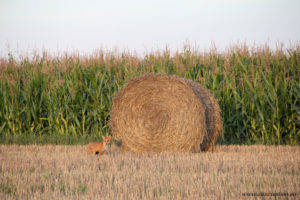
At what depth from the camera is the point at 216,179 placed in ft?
18.8

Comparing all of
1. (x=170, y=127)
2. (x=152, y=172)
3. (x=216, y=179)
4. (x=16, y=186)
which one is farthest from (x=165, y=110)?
(x=16, y=186)

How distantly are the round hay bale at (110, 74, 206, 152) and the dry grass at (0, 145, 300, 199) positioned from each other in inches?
23.5

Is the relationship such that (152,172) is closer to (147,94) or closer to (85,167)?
(85,167)

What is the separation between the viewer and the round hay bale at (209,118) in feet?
28.5

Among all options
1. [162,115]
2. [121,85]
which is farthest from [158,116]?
[121,85]

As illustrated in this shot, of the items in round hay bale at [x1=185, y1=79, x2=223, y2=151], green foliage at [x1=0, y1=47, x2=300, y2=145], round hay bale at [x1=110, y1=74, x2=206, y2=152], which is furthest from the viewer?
green foliage at [x1=0, y1=47, x2=300, y2=145]

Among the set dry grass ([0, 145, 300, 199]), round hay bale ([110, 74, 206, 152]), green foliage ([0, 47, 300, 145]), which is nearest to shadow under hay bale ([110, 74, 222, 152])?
round hay bale ([110, 74, 206, 152])

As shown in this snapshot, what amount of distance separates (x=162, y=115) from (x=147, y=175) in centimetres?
294

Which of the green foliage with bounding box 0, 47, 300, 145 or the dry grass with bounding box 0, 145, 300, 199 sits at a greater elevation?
the green foliage with bounding box 0, 47, 300, 145

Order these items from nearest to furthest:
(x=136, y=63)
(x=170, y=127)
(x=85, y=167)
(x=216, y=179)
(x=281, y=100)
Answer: (x=216, y=179), (x=85, y=167), (x=170, y=127), (x=281, y=100), (x=136, y=63)

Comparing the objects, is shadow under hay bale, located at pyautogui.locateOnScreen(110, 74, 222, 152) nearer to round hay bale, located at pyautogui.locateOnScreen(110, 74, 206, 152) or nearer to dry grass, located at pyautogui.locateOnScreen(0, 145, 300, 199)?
round hay bale, located at pyautogui.locateOnScreen(110, 74, 206, 152)

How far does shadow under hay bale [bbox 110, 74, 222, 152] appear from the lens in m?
8.55

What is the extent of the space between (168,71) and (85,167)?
5370 millimetres

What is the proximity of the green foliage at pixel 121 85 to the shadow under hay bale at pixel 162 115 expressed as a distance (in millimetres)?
1690
